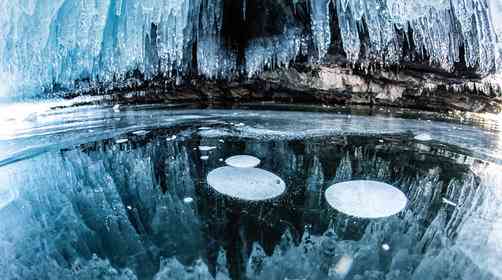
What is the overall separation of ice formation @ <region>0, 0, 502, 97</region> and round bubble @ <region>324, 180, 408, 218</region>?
3.01m

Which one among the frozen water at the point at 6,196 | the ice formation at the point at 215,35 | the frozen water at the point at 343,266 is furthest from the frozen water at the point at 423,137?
the frozen water at the point at 6,196

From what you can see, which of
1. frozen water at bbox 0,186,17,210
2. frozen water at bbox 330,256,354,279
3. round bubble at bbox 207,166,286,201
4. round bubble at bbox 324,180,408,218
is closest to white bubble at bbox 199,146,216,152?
round bubble at bbox 207,166,286,201

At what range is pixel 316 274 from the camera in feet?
5.28

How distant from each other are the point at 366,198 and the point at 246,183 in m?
0.98

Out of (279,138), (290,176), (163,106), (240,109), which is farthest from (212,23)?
(290,176)

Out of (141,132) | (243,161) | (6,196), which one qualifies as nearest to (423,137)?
(243,161)

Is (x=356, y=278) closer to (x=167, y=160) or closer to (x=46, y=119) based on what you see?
(x=167, y=160)

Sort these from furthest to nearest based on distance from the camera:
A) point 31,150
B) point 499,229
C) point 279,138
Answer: point 279,138, point 31,150, point 499,229

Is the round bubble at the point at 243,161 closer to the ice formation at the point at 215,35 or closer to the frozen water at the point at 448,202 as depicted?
the frozen water at the point at 448,202

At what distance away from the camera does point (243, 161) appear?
10.4ft

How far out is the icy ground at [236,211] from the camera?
65.7 inches

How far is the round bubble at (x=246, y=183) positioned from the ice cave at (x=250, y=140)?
19 millimetres

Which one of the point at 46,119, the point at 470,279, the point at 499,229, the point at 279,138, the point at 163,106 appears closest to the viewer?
the point at 470,279

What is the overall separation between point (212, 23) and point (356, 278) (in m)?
5.08
